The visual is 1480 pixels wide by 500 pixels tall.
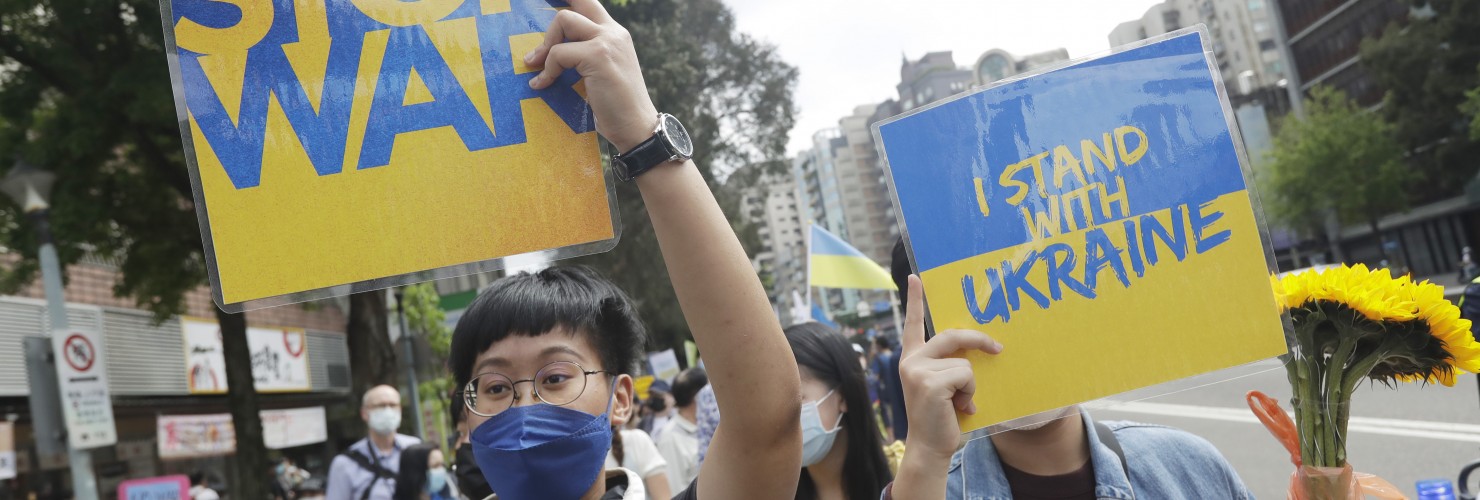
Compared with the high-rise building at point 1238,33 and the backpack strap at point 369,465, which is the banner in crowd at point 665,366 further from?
the high-rise building at point 1238,33

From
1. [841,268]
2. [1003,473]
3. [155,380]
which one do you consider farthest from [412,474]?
[155,380]

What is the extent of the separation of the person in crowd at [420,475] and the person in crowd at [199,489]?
7.70m

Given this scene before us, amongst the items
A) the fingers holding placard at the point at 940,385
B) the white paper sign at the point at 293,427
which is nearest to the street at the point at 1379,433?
the fingers holding placard at the point at 940,385

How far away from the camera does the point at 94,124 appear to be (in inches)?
410

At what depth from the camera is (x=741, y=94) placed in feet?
74.6

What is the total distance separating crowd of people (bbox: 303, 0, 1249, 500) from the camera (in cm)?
154

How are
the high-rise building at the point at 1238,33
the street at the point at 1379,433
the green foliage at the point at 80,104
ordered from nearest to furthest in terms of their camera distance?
the street at the point at 1379,433, the green foliage at the point at 80,104, the high-rise building at the point at 1238,33

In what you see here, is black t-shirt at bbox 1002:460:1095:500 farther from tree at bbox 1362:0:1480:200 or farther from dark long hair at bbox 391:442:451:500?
tree at bbox 1362:0:1480:200

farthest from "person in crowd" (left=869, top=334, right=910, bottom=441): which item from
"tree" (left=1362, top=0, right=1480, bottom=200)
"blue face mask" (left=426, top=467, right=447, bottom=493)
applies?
"tree" (left=1362, top=0, right=1480, bottom=200)

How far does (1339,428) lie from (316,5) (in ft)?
5.74

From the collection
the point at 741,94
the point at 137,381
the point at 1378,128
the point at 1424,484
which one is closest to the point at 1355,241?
the point at 1378,128

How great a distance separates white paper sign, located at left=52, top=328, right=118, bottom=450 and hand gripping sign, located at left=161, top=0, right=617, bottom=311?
6388mm

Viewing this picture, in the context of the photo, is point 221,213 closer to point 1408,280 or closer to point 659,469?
point 1408,280

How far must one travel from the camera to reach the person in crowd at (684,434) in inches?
283
